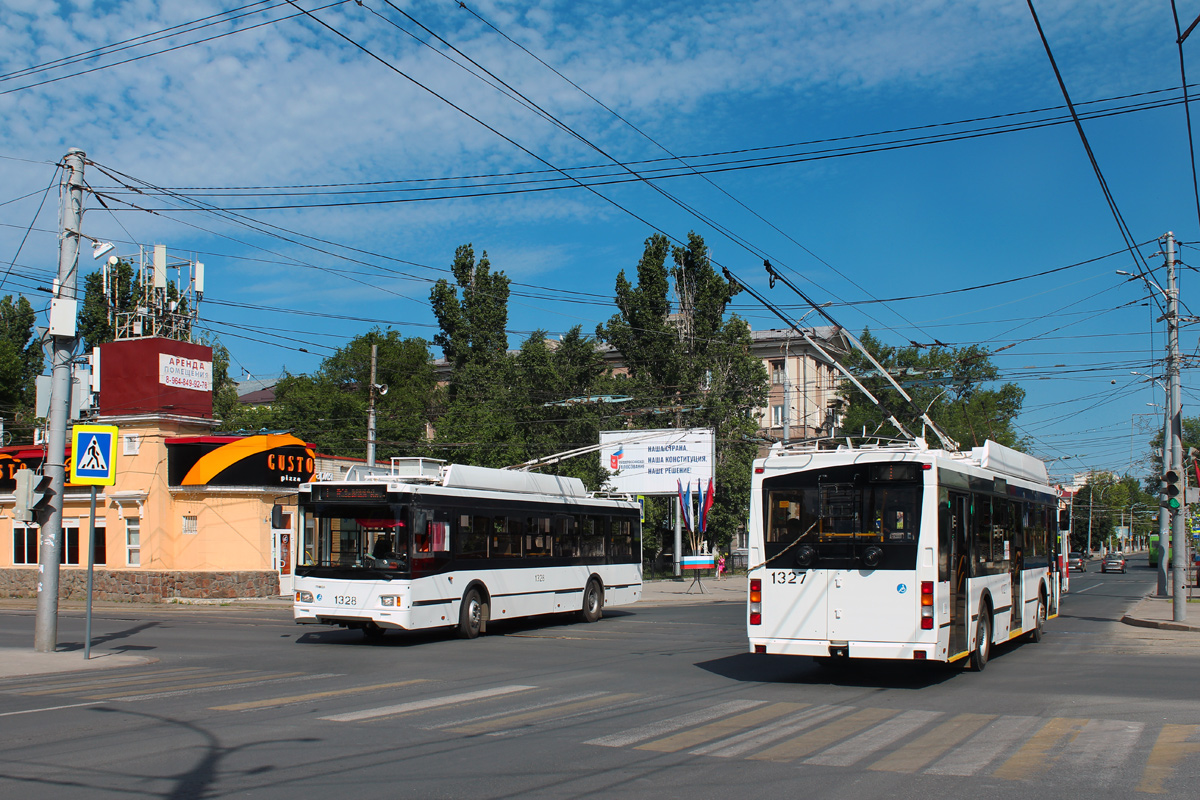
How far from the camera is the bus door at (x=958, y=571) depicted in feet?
40.5

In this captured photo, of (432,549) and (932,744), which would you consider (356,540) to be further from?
(932,744)

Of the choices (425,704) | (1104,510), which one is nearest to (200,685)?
→ (425,704)

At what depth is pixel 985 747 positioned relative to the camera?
8469 millimetres

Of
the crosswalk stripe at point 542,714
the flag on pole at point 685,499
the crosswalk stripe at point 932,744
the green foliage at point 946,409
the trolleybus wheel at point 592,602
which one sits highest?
the green foliage at point 946,409

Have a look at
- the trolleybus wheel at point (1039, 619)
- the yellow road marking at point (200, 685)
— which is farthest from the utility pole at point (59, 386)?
the trolleybus wheel at point (1039, 619)

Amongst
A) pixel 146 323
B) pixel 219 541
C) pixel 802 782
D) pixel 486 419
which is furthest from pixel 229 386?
pixel 802 782

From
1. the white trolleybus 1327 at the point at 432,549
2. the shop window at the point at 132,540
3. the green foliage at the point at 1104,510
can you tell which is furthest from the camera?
the green foliage at the point at 1104,510

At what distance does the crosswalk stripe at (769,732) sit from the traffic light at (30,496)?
40.4 ft

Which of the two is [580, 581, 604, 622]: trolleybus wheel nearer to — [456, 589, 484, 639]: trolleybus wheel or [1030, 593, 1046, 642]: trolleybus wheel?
[456, 589, 484, 639]: trolleybus wheel

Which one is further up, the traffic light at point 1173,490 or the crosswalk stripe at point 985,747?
the traffic light at point 1173,490

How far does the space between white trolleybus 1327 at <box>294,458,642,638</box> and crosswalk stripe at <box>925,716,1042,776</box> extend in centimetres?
1029

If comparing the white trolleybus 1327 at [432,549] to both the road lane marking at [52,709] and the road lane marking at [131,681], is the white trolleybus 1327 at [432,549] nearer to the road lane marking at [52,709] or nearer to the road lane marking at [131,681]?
the road lane marking at [131,681]

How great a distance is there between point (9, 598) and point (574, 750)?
108 feet

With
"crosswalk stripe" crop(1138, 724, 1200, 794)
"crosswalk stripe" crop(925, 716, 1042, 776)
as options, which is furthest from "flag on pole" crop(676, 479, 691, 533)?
"crosswalk stripe" crop(1138, 724, 1200, 794)
